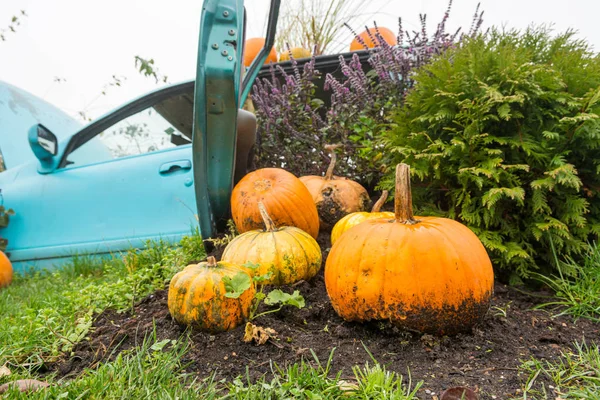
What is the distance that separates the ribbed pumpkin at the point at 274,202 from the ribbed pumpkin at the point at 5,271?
299cm

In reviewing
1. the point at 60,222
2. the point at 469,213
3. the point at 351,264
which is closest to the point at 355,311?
the point at 351,264

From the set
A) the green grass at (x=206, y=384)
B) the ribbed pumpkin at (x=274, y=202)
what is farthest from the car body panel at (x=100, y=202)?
the green grass at (x=206, y=384)

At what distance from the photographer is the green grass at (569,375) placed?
1.46 meters

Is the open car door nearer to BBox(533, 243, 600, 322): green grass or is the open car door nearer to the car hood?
BBox(533, 243, 600, 322): green grass

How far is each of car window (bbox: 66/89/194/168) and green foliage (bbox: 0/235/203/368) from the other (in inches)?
46.6

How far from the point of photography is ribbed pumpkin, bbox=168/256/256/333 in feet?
6.29

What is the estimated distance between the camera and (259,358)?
5.69 feet

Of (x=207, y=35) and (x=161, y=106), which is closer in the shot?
(x=207, y=35)

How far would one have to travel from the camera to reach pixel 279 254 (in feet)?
7.80

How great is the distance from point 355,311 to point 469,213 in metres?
1.20

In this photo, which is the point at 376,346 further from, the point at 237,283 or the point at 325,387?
the point at 237,283

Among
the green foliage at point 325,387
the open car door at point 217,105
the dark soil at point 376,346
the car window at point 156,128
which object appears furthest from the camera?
the car window at point 156,128

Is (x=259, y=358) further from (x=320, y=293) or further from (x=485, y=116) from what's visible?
(x=485, y=116)

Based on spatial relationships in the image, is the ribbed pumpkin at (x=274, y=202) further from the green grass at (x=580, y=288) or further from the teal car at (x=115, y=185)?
the green grass at (x=580, y=288)
